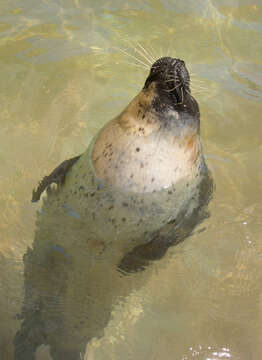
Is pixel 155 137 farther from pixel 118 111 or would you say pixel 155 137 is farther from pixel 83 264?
pixel 118 111

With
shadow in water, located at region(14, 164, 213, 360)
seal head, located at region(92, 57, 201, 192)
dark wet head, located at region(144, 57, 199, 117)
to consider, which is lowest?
shadow in water, located at region(14, 164, 213, 360)

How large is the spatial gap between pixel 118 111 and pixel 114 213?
6.36 feet

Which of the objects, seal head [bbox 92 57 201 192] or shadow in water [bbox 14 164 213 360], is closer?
seal head [bbox 92 57 201 192]

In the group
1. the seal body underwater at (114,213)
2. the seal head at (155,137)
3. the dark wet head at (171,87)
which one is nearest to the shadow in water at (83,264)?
the seal body underwater at (114,213)

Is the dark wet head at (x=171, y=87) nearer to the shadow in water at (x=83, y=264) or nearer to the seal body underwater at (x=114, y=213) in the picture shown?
the seal body underwater at (x=114, y=213)

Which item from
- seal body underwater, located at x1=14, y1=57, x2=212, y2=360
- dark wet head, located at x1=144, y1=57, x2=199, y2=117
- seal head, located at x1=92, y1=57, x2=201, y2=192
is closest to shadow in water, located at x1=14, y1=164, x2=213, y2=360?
seal body underwater, located at x1=14, y1=57, x2=212, y2=360

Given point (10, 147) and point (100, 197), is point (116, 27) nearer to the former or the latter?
point (10, 147)

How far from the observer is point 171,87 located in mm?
2939

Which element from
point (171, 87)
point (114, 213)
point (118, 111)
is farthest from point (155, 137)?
point (118, 111)

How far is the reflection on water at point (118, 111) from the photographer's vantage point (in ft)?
10.6

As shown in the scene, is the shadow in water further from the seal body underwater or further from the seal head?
the seal head

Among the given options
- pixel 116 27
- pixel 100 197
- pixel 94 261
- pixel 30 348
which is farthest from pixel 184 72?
pixel 116 27

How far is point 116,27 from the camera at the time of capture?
577cm

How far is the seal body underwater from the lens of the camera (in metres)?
2.94
